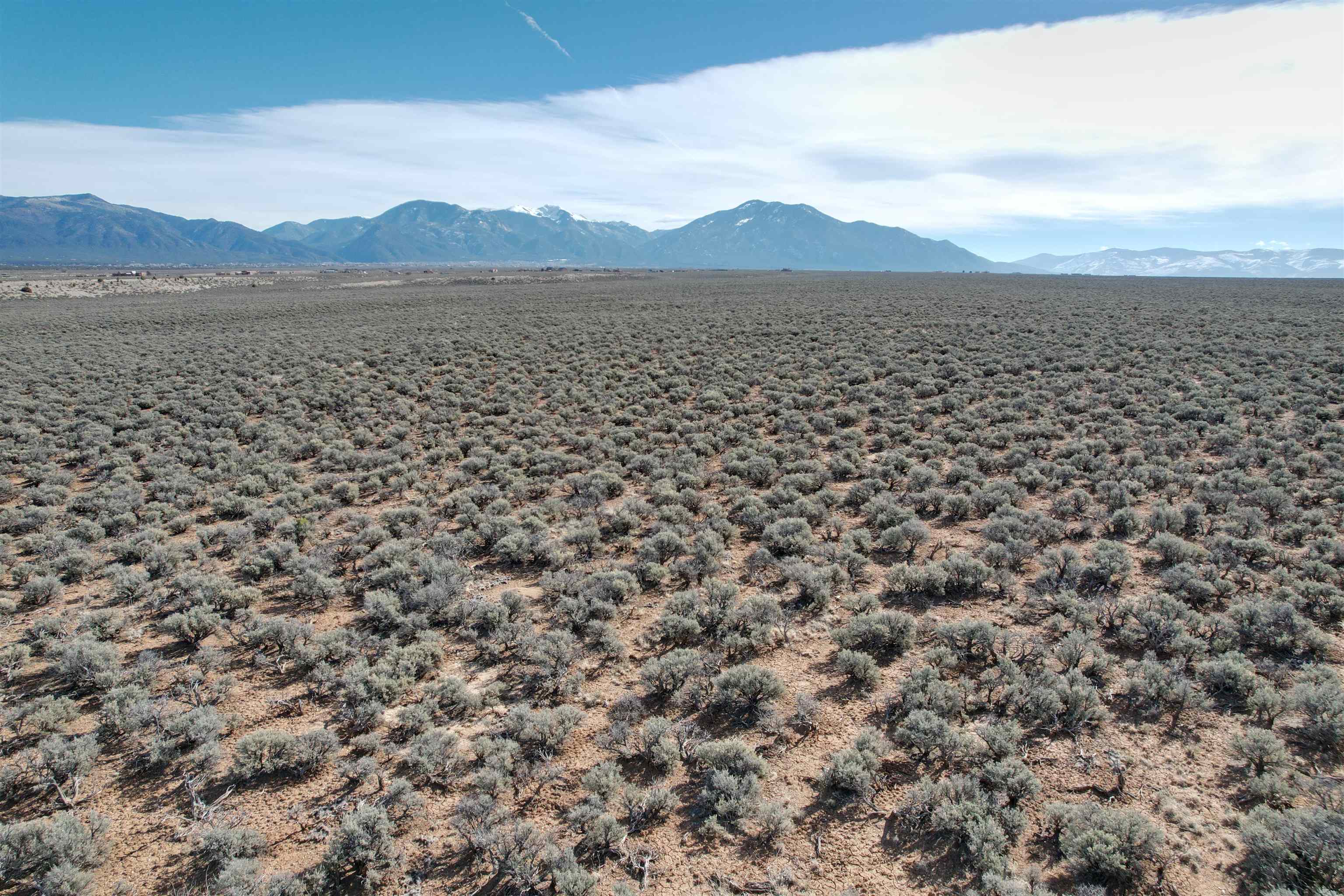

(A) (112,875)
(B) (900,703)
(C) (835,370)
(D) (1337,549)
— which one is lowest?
(A) (112,875)

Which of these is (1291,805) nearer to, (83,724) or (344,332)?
(83,724)

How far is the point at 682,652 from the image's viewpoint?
6234 mm

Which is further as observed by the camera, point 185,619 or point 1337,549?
point 1337,549

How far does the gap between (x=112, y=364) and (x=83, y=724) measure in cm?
2512

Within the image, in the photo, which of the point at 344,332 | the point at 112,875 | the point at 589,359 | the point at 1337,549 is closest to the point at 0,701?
the point at 112,875

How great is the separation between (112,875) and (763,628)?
5.74 m

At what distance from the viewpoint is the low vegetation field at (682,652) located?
4297 mm

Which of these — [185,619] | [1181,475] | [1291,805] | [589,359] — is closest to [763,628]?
[1291,805]

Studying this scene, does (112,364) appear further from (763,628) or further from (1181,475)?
(1181,475)

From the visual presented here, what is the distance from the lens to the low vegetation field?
14.1ft

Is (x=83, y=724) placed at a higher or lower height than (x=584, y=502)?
lower

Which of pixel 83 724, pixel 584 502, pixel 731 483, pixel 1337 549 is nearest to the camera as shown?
pixel 83 724

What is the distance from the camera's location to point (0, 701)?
229 inches

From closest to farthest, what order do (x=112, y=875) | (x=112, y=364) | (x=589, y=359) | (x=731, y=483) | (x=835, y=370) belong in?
1. (x=112, y=875)
2. (x=731, y=483)
3. (x=835, y=370)
4. (x=112, y=364)
5. (x=589, y=359)
